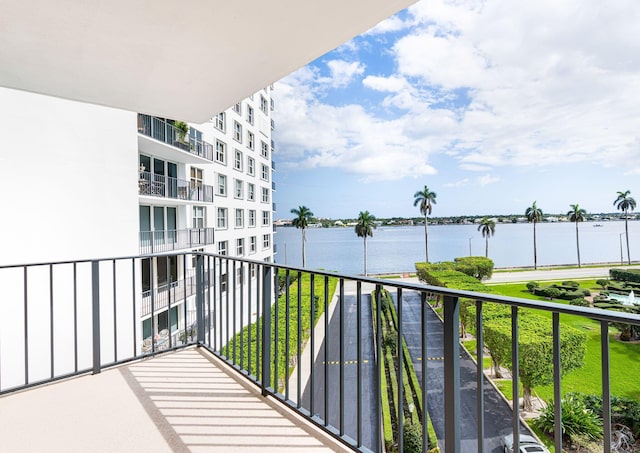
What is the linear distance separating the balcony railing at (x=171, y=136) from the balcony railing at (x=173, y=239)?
120 inches

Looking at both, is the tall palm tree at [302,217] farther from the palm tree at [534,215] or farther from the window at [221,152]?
the palm tree at [534,215]

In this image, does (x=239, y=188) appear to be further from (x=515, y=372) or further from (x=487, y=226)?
(x=487, y=226)

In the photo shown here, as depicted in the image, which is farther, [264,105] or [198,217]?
[264,105]

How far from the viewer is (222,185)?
690 inches

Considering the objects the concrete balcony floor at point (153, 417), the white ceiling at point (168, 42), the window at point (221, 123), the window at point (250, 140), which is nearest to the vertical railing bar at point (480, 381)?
the concrete balcony floor at point (153, 417)

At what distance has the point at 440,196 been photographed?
131 ft

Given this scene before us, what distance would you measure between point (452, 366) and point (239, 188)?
19175 millimetres

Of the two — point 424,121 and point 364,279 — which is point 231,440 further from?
point 424,121

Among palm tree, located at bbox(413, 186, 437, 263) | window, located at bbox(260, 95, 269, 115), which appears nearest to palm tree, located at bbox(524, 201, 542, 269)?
palm tree, located at bbox(413, 186, 437, 263)

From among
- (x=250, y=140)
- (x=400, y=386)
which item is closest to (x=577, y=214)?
(x=250, y=140)

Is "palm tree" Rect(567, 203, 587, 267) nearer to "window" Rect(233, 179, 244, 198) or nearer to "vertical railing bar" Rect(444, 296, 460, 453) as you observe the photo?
"window" Rect(233, 179, 244, 198)

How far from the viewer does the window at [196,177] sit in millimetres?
14808

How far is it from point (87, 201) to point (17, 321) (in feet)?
7.90

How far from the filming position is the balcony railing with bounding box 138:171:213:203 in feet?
36.6
